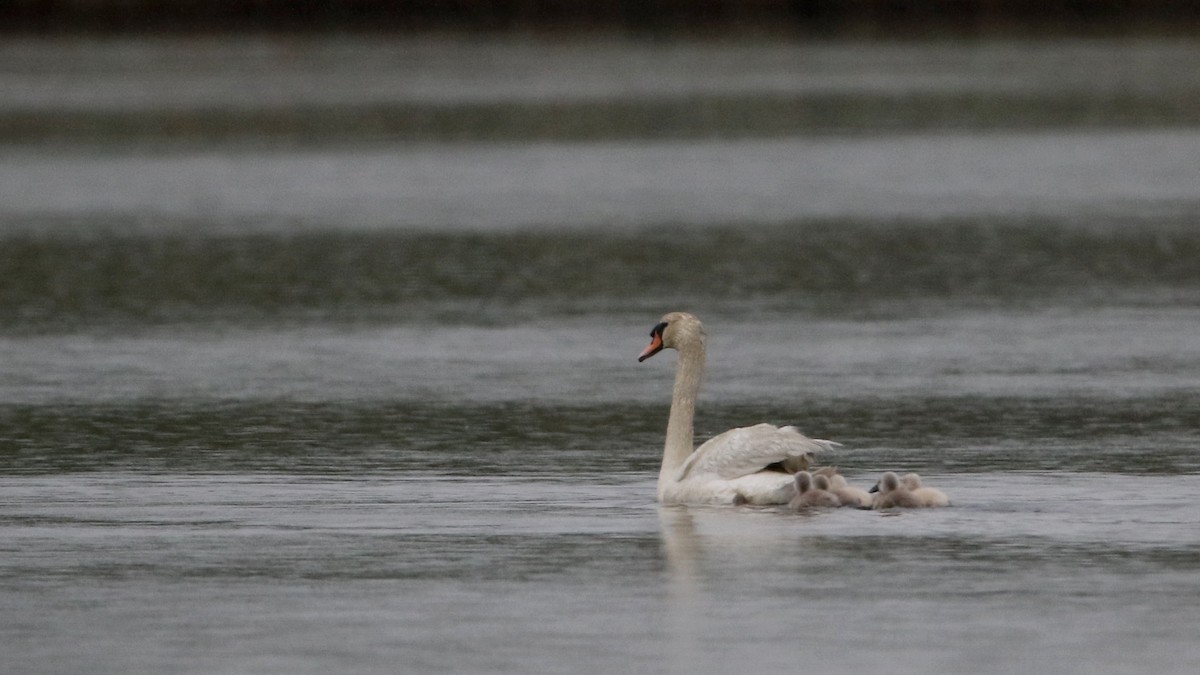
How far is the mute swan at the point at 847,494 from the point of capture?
10.9 meters

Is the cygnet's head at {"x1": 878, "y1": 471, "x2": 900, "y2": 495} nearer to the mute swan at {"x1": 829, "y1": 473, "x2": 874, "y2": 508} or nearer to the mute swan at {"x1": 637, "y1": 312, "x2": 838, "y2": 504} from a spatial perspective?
the mute swan at {"x1": 829, "y1": 473, "x2": 874, "y2": 508}

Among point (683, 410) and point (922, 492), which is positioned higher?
point (683, 410)

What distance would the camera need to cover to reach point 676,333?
1188cm

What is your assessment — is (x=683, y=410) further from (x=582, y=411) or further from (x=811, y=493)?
(x=582, y=411)

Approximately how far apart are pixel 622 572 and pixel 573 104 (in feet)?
166

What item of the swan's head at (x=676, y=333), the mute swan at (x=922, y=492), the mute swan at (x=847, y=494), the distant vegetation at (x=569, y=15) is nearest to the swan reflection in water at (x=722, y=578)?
the mute swan at (x=847, y=494)

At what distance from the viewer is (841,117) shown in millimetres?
51625

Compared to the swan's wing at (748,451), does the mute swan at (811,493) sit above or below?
below

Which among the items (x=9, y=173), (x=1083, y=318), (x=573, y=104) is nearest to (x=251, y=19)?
(x=573, y=104)

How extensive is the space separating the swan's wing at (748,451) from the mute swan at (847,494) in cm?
Result: 13

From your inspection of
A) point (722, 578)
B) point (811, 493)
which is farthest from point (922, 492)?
point (722, 578)

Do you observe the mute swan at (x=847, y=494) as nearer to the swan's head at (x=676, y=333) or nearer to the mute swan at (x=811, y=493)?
the mute swan at (x=811, y=493)

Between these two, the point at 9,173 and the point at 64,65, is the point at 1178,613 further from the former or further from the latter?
the point at 64,65

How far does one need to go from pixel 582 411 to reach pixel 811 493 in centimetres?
359
